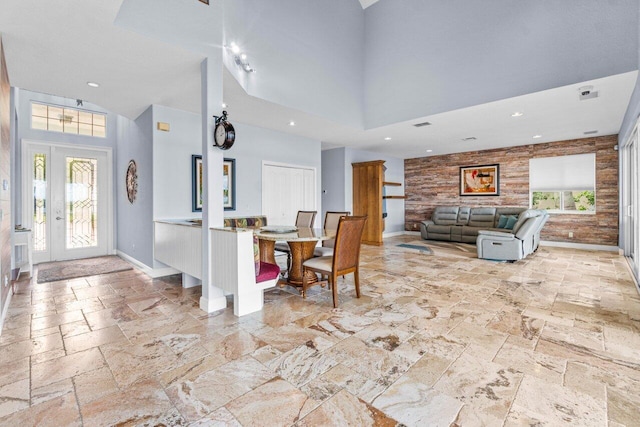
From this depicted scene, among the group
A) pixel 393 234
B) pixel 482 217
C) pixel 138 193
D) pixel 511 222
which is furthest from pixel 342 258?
pixel 393 234

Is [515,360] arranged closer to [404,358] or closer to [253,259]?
[404,358]

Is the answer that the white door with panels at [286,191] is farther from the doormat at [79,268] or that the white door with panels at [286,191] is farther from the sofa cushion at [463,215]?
the sofa cushion at [463,215]

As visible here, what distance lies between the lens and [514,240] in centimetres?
545

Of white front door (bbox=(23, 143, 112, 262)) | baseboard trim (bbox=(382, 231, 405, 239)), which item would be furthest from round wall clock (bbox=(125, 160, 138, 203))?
baseboard trim (bbox=(382, 231, 405, 239))

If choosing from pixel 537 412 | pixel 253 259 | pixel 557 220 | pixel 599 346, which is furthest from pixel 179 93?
pixel 557 220

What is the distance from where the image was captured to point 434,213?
8930 millimetres

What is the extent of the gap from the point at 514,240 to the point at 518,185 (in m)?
3.16

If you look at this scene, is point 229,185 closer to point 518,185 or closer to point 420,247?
point 420,247

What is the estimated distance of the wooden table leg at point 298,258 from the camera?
147 inches

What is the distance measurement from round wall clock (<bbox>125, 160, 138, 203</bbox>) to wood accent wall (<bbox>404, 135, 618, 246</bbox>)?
755 cm

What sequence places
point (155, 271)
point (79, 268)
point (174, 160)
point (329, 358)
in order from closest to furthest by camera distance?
point (329, 358) < point (155, 271) < point (174, 160) < point (79, 268)

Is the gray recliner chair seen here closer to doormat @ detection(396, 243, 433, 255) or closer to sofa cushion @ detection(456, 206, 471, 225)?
doormat @ detection(396, 243, 433, 255)

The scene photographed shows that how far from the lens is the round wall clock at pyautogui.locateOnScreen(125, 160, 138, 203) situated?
5.05m

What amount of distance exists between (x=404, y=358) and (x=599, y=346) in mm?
1551
